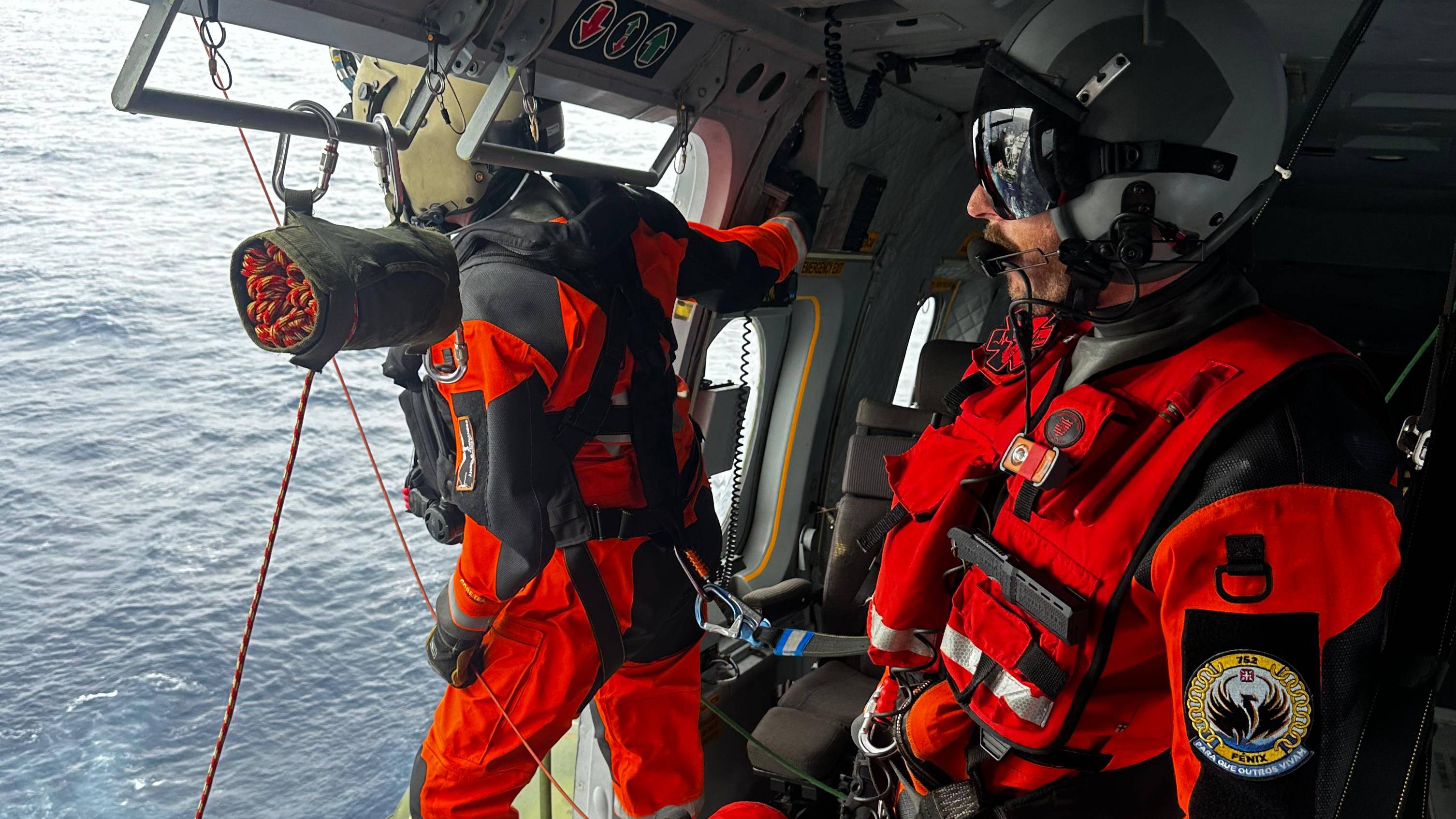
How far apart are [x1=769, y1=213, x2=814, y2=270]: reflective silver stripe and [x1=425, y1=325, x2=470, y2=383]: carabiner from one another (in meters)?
1.25

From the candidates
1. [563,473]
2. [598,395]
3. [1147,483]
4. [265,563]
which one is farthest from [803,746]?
[1147,483]

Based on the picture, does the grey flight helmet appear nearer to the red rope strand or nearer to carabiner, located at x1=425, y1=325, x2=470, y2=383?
carabiner, located at x1=425, y1=325, x2=470, y2=383

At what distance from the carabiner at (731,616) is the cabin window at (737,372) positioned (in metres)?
0.71

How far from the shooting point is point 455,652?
8.10 ft

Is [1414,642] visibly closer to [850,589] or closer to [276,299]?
[276,299]

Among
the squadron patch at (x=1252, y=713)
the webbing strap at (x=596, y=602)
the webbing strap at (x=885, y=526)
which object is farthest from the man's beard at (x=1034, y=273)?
the webbing strap at (x=596, y=602)

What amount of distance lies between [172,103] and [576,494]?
1.29 metres

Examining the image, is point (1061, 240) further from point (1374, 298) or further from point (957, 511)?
point (1374, 298)

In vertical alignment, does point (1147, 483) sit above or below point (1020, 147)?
below

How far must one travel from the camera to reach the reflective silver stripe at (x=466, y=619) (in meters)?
2.43

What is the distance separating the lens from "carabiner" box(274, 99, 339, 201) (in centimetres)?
Answer: 134

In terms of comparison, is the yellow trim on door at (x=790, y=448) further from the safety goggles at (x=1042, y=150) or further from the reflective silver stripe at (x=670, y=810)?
the safety goggles at (x=1042, y=150)

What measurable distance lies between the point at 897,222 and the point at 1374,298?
147 inches

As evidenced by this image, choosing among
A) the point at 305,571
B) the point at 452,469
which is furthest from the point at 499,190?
A: the point at 305,571
